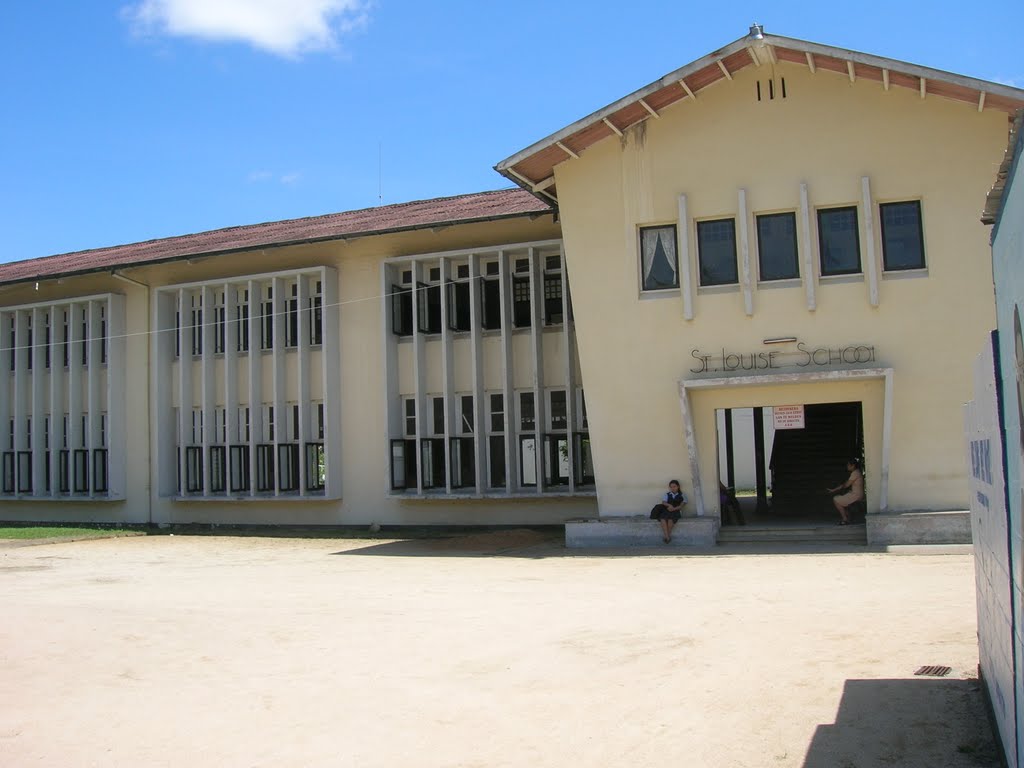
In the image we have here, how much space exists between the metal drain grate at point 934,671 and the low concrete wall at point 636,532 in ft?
30.1

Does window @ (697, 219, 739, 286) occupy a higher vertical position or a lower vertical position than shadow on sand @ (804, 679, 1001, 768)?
higher

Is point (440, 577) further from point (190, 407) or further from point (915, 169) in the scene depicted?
point (190, 407)

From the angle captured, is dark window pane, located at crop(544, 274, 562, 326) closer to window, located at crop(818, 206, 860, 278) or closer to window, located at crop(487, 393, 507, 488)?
window, located at crop(487, 393, 507, 488)

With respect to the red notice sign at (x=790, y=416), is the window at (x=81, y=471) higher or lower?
lower

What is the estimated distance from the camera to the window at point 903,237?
15.7 meters

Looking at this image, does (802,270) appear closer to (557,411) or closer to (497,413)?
(557,411)

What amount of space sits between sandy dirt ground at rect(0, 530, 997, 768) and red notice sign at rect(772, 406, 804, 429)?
402cm

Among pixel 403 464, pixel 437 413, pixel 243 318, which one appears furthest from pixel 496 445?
pixel 243 318

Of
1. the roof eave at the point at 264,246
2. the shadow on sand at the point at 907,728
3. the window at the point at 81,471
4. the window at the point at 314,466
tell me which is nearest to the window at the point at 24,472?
the window at the point at 81,471

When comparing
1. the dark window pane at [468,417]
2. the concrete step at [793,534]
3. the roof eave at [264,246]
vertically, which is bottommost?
the concrete step at [793,534]

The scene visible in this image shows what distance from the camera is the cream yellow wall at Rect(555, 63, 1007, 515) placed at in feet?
50.5

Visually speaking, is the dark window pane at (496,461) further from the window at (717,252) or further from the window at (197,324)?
the window at (197,324)

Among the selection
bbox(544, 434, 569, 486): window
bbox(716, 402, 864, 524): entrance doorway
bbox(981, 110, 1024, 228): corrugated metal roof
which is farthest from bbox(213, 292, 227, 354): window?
bbox(981, 110, 1024, 228): corrugated metal roof

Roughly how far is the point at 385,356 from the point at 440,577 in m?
8.32
